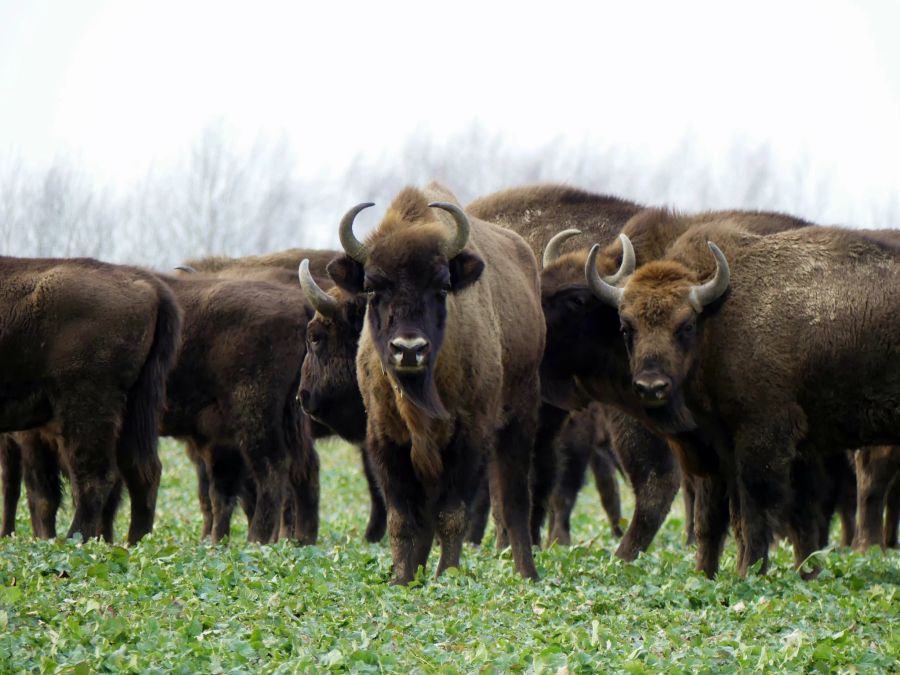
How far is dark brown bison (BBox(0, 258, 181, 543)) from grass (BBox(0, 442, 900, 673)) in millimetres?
860

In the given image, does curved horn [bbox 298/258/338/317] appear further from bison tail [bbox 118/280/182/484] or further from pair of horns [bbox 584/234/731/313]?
pair of horns [bbox 584/234/731/313]

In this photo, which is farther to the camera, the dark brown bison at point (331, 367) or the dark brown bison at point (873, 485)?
the dark brown bison at point (873, 485)

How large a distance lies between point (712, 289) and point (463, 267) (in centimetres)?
207

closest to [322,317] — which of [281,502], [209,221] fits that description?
[281,502]

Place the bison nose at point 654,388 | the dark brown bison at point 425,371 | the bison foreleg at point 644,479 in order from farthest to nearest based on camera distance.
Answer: the bison foreleg at point 644,479 < the bison nose at point 654,388 < the dark brown bison at point 425,371

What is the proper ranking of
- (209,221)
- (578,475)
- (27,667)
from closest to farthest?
(27,667) < (578,475) < (209,221)

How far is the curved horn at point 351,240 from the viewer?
8.79 metres

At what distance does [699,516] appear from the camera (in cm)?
1027

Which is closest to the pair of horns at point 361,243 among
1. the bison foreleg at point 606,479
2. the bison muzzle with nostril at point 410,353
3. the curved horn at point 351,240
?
the curved horn at point 351,240

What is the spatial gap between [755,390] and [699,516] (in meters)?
1.12

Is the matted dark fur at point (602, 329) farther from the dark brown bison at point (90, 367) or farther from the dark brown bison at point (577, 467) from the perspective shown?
the dark brown bison at point (90, 367)

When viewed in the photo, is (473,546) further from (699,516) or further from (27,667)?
(27,667)

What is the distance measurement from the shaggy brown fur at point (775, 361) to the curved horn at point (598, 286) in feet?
1.11

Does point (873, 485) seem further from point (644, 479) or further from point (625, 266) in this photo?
point (625, 266)
